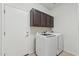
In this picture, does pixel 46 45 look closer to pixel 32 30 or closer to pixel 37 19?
pixel 32 30

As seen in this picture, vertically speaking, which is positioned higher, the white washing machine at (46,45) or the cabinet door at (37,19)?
the cabinet door at (37,19)

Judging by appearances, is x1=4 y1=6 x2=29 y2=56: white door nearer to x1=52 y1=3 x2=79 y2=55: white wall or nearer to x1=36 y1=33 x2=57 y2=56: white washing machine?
x1=36 y1=33 x2=57 y2=56: white washing machine

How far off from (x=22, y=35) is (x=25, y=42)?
0.96 ft

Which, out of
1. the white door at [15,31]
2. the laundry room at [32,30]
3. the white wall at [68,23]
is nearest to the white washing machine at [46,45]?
the laundry room at [32,30]

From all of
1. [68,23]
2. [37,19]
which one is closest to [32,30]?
[37,19]

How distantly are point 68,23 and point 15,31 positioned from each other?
91.5 inches

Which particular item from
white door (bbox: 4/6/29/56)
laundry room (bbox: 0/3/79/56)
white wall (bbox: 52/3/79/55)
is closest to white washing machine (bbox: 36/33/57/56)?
laundry room (bbox: 0/3/79/56)

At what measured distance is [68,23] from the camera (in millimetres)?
3406

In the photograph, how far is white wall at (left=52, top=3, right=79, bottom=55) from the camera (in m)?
3.14

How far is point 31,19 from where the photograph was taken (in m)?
2.71

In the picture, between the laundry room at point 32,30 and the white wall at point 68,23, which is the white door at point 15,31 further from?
the white wall at point 68,23

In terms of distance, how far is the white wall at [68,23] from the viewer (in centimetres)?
314

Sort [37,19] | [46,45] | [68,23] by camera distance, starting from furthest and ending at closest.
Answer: [68,23] < [37,19] < [46,45]

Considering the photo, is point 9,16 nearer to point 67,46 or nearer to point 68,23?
point 68,23
